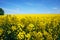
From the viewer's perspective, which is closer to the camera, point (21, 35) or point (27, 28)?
point (21, 35)

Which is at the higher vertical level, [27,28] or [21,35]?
[27,28]

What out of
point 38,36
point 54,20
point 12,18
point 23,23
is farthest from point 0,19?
point 54,20

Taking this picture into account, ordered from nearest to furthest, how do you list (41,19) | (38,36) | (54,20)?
(38,36) < (41,19) < (54,20)

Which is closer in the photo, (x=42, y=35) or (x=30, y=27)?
(x=30, y=27)

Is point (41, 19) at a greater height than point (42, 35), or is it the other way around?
point (41, 19)

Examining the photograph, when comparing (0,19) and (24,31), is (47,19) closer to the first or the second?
(24,31)

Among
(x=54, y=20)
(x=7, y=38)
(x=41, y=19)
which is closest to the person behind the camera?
(x=7, y=38)

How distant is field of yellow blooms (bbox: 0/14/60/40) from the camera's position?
4969 millimetres

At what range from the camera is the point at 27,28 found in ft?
17.1

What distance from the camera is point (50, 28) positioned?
5965 mm

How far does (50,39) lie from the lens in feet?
19.4

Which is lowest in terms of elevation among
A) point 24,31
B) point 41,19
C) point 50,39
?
point 50,39

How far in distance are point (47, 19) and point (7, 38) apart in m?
1.87

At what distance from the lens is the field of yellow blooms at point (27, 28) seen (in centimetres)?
497
